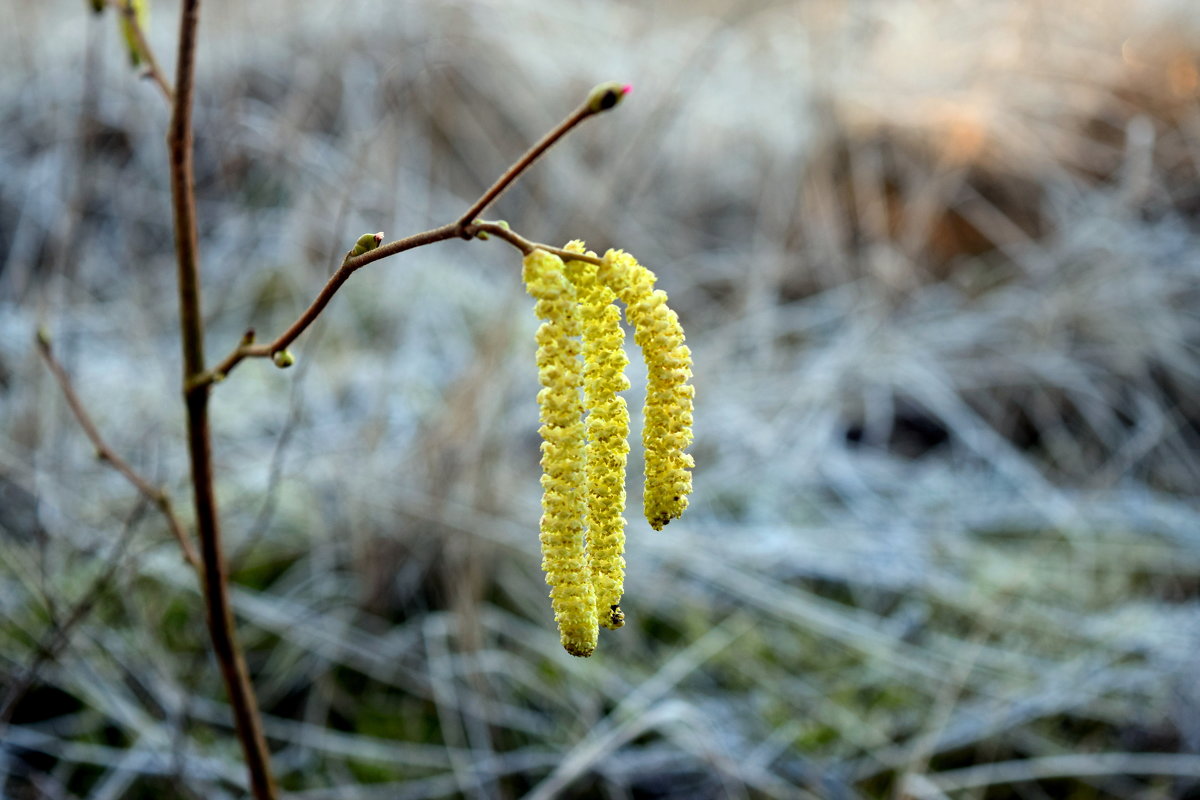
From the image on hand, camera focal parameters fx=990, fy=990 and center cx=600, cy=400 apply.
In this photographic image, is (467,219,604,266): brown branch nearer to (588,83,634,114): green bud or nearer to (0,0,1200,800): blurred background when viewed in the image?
(588,83,634,114): green bud

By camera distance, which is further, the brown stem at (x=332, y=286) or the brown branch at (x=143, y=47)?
the brown branch at (x=143, y=47)

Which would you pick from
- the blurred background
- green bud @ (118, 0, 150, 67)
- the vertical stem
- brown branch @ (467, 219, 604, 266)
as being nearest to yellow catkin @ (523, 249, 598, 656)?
brown branch @ (467, 219, 604, 266)

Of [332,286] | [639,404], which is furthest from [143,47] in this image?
[639,404]

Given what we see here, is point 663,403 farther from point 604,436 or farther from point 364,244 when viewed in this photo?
point 364,244

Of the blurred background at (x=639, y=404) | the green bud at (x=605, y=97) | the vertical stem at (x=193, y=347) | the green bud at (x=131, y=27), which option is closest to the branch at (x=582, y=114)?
the green bud at (x=605, y=97)

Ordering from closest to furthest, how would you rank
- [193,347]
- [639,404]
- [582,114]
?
[582,114] → [193,347] → [639,404]

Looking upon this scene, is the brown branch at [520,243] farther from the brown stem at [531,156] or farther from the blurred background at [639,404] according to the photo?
the blurred background at [639,404]
